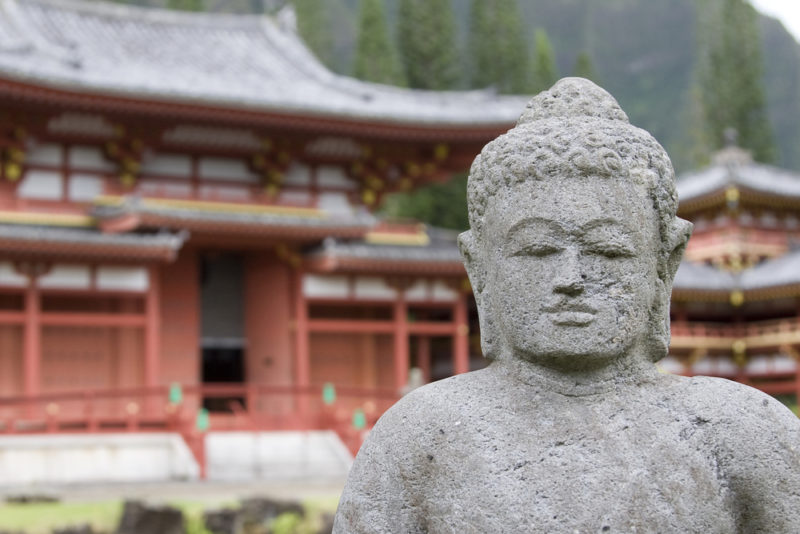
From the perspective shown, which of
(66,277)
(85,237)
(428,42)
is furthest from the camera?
(428,42)

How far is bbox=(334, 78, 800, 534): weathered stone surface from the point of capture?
8.49 ft

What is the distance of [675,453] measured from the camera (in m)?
2.63

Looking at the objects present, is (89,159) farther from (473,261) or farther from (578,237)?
(578,237)

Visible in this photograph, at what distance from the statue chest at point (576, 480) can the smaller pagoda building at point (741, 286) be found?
21.9 m

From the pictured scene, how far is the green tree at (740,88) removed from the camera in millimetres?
40281

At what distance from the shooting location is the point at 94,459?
1439 cm

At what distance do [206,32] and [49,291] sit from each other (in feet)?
29.2

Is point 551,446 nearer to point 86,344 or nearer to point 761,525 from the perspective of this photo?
point 761,525

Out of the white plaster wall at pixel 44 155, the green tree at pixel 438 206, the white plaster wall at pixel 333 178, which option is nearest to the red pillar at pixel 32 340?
the white plaster wall at pixel 44 155

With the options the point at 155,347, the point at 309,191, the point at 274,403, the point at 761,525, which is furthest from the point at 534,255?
the point at 309,191

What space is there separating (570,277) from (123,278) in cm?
1487

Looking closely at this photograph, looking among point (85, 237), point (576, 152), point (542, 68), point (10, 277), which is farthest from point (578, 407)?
point (542, 68)

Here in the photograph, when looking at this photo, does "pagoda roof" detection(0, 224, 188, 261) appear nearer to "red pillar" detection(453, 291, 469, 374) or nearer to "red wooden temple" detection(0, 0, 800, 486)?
"red wooden temple" detection(0, 0, 800, 486)

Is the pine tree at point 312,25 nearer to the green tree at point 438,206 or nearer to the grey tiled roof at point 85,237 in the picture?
the green tree at point 438,206
